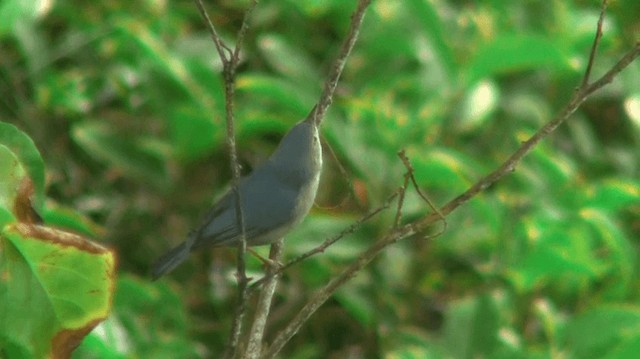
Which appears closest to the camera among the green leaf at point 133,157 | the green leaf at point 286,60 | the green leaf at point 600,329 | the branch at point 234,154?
the branch at point 234,154

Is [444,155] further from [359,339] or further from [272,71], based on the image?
[272,71]

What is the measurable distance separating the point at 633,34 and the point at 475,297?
1030 mm

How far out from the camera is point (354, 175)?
186 centimetres

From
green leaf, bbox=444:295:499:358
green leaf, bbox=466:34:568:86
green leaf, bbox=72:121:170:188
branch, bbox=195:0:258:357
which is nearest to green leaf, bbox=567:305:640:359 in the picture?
green leaf, bbox=444:295:499:358

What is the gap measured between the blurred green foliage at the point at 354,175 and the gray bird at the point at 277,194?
612 millimetres

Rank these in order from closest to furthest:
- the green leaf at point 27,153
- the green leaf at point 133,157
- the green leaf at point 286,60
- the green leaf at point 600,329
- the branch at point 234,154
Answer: the branch at point 234,154, the green leaf at point 27,153, the green leaf at point 600,329, the green leaf at point 133,157, the green leaf at point 286,60

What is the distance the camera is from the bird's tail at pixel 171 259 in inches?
42.3

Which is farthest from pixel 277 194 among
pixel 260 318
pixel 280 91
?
pixel 280 91

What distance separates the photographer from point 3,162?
32.8 inches

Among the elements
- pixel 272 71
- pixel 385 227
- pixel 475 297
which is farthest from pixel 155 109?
pixel 475 297

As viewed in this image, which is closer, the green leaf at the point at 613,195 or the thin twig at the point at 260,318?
the thin twig at the point at 260,318

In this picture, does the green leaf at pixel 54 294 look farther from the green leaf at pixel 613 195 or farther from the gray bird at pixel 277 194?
the green leaf at pixel 613 195

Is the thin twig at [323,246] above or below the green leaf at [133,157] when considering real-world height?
below

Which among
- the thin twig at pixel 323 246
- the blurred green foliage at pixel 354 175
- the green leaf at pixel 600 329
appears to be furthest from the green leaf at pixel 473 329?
the thin twig at pixel 323 246
